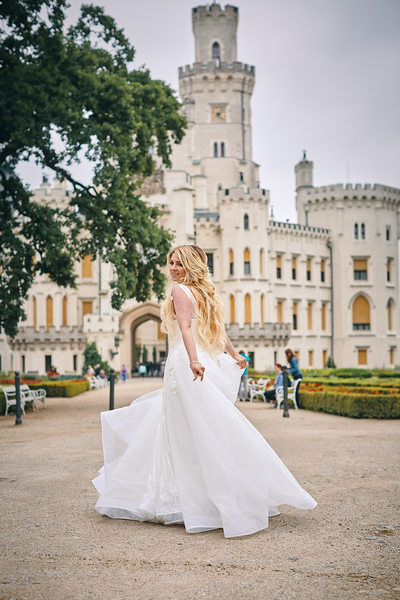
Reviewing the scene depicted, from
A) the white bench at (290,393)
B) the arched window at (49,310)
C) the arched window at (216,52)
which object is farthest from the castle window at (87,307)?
the white bench at (290,393)

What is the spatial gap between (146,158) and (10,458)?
40.2 feet

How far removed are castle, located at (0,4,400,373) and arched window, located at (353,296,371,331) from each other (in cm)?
8

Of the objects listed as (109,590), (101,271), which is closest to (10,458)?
(109,590)

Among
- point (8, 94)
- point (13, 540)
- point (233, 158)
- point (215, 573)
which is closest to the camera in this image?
point (215, 573)

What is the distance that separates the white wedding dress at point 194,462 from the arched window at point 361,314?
4916cm

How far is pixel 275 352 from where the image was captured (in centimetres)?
4722

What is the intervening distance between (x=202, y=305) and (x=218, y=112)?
5467 centimetres

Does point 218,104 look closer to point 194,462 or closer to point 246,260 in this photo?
point 246,260

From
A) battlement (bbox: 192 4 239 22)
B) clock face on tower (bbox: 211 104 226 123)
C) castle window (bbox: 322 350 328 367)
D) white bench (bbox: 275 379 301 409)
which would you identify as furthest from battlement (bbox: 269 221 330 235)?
white bench (bbox: 275 379 301 409)

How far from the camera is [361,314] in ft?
176

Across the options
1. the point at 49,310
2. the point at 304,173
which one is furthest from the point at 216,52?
the point at 49,310

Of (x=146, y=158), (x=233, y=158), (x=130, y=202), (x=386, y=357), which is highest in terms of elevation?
(x=233, y=158)

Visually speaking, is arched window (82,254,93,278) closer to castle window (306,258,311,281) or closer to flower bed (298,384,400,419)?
castle window (306,258,311,281)

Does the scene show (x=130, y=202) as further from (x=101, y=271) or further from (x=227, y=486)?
(x=101, y=271)
